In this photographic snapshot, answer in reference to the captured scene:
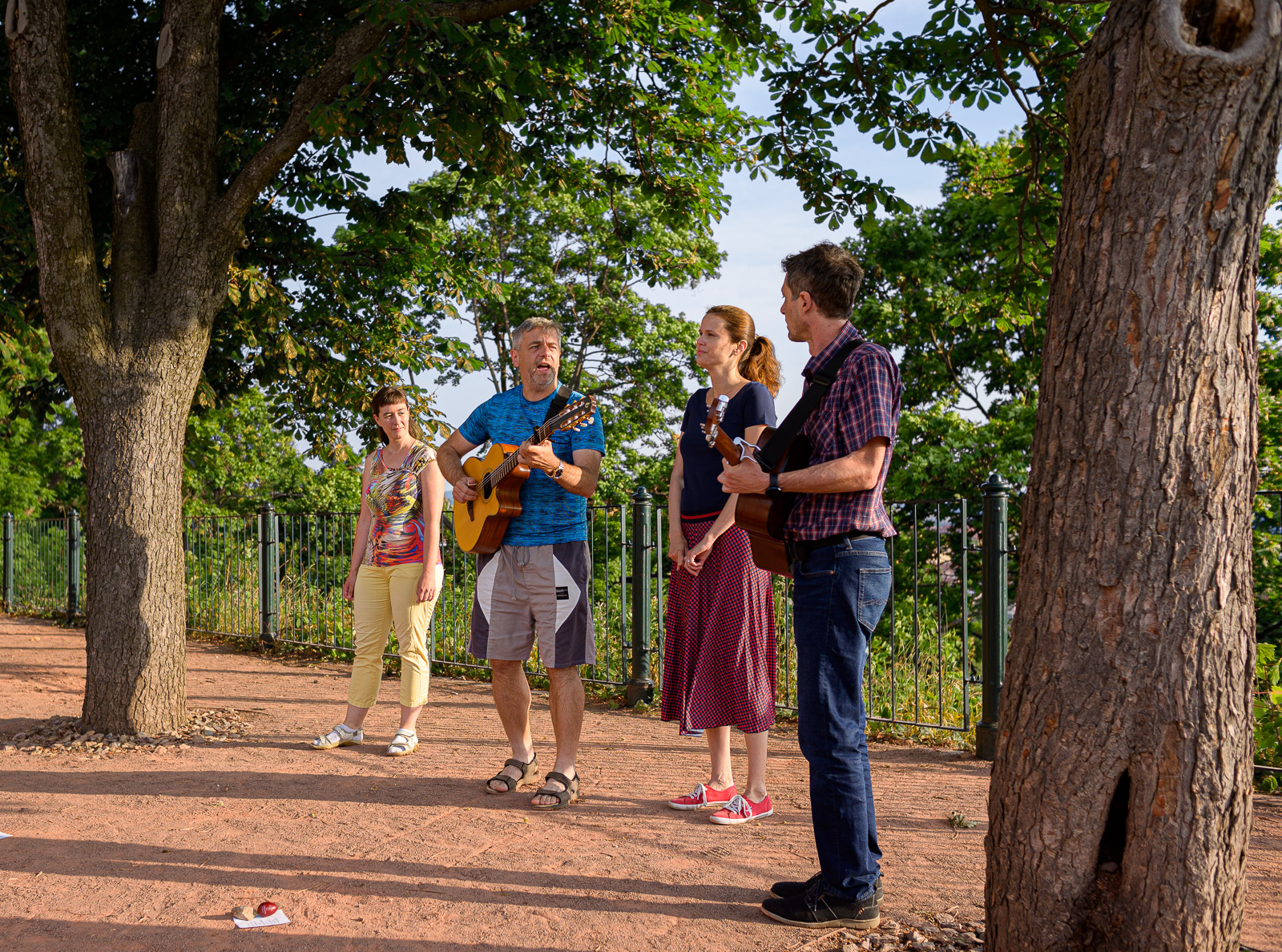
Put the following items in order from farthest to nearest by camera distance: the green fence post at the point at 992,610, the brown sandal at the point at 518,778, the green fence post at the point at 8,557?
1. the green fence post at the point at 8,557
2. the green fence post at the point at 992,610
3. the brown sandal at the point at 518,778

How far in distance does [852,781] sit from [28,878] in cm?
307

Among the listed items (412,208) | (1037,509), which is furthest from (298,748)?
(412,208)

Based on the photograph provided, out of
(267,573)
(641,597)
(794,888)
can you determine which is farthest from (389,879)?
(267,573)

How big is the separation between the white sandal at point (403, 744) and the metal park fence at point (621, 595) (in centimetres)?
134

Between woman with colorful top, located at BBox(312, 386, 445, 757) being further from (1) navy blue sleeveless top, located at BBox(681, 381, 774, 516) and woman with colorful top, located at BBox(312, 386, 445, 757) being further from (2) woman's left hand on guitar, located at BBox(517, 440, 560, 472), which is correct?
(1) navy blue sleeveless top, located at BBox(681, 381, 774, 516)

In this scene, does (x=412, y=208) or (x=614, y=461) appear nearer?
(x=412, y=208)

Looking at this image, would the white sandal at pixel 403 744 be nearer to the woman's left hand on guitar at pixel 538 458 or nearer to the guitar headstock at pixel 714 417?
the woman's left hand on guitar at pixel 538 458

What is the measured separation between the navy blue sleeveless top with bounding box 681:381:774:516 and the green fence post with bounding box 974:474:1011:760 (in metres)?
2.42

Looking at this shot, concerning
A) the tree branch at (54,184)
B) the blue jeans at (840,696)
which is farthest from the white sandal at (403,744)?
the blue jeans at (840,696)

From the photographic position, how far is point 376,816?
15.0 ft

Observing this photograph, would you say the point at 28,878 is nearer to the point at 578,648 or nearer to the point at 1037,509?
the point at 578,648

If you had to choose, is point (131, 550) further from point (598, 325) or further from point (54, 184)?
point (598, 325)

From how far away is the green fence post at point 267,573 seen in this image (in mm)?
11445

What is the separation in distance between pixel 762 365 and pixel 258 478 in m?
28.6
